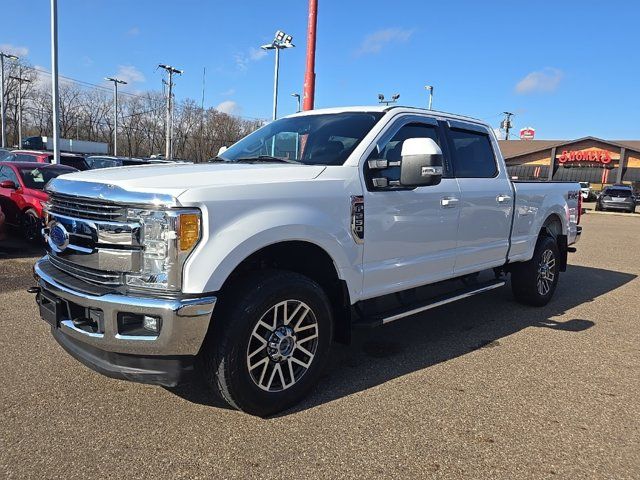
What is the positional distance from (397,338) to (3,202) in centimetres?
834

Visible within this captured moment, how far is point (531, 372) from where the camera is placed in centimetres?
414

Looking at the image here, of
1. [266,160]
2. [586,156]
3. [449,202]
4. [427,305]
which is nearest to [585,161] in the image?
[586,156]

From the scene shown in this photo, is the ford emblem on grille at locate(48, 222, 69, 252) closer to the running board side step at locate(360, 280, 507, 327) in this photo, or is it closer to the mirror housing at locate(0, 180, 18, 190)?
the running board side step at locate(360, 280, 507, 327)

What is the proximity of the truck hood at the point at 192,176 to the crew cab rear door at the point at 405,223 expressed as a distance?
1.92ft

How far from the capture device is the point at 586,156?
169ft

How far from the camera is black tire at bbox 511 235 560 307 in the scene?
603 cm

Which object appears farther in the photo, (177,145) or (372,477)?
(177,145)

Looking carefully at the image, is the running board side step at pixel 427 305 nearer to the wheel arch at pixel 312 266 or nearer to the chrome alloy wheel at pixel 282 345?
the wheel arch at pixel 312 266

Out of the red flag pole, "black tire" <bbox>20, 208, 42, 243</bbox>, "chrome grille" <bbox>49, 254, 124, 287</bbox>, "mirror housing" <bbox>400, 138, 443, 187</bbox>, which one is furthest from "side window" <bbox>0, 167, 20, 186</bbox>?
"mirror housing" <bbox>400, 138, 443, 187</bbox>

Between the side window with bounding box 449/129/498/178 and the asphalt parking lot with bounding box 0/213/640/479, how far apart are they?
64.1 inches

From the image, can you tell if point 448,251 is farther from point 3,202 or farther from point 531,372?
point 3,202

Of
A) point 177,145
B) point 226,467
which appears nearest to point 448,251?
point 226,467

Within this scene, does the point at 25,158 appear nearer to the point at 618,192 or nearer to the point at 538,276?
the point at 538,276

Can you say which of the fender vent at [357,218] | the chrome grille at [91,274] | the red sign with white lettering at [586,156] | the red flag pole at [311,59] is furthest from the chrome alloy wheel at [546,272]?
the red sign with white lettering at [586,156]
